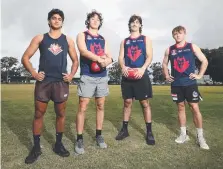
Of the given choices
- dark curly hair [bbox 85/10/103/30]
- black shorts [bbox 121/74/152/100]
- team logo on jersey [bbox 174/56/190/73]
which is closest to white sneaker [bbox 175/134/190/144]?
black shorts [bbox 121/74/152/100]

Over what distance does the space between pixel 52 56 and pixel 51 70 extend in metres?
0.27

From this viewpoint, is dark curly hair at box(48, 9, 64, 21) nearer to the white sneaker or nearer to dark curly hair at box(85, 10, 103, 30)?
dark curly hair at box(85, 10, 103, 30)

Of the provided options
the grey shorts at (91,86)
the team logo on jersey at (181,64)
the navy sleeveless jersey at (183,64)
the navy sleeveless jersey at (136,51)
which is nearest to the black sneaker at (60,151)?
the grey shorts at (91,86)

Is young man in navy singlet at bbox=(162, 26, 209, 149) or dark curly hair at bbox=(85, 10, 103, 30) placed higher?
dark curly hair at bbox=(85, 10, 103, 30)

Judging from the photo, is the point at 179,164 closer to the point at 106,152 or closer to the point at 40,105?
the point at 106,152

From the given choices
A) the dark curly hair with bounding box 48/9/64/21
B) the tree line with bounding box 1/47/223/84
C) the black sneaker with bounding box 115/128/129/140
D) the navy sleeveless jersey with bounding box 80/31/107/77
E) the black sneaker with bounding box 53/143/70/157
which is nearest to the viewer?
the black sneaker with bounding box 53/143/70/157

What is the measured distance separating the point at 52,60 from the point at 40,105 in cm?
88

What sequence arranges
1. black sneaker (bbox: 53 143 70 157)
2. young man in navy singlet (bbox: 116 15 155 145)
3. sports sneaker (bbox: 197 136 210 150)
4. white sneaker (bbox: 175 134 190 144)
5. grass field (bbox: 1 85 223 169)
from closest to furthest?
grass field (bbox: 1 85 223 169) → black sneaker (bbox: 53 143 70 157) → sports sneaker (bbox: 197 136 210 150) → white sneaker (bbox: 175 134 190 144) → young man in navy singlet (bbox: 116 15 155 145)

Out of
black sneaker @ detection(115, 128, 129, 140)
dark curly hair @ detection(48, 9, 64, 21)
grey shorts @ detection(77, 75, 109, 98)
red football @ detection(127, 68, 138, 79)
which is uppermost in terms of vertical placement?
dark curly hair @ detection(48, 9, 64, 21)

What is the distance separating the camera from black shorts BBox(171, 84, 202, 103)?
6357 millimetres

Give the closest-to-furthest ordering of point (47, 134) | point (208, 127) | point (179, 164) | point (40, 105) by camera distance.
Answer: point (179, 164), point (40, 105), point (47, 134), point (208, 127)

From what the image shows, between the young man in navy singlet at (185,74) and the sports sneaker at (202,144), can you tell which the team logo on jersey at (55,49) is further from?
the sports sneaker at (202,144)

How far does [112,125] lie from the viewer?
8.54 meters

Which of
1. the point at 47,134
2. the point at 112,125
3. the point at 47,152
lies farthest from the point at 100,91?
the point at 112,125
